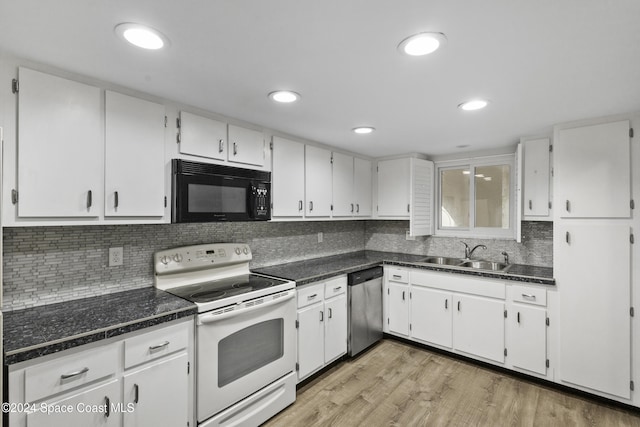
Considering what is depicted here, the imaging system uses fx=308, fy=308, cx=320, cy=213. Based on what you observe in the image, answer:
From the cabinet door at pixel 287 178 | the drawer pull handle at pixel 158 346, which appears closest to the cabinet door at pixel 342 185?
the cabinet door at pixel 287 178

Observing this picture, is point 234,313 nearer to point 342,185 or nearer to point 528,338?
point 342,185

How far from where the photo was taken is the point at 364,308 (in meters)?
3.24

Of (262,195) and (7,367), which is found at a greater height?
(262,195)

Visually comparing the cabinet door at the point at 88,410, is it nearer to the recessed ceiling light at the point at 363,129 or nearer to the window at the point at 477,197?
the recessed ceiling light at the point at 363,129

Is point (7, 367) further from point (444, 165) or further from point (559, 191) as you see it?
point (444, 165)

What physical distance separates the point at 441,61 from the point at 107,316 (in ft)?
7.07

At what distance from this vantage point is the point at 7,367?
122 cm

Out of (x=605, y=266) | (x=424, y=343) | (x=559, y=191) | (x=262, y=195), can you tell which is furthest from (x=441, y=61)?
(x=424, y=343)

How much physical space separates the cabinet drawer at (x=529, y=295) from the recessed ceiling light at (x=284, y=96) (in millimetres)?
2457

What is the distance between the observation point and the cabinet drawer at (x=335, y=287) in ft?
9.25

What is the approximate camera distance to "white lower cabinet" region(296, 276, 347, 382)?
2.57 meters

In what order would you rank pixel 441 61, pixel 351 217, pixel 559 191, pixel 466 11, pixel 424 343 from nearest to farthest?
pixel 466 11
pixel 441 61
pixel 559 191
pixel 424 343
pixel 351 217

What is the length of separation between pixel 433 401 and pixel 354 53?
2.54m

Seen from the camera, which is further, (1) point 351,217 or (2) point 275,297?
(1) point 351,217
